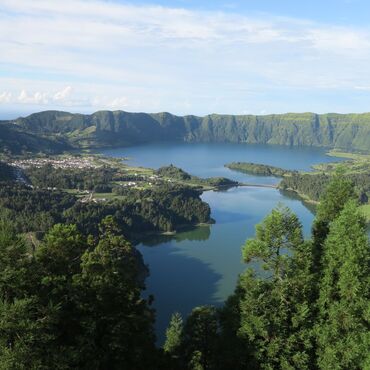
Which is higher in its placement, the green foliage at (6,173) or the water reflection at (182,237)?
the green foliage at (6,173)

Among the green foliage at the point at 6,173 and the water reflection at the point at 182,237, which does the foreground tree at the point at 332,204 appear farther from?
the green foliage at the point at 6,173

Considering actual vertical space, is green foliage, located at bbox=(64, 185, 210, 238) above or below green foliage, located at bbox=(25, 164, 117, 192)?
below

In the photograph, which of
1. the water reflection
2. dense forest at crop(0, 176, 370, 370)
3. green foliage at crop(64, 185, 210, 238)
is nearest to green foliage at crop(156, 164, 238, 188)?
green foliage at crop(64, 185, 210, 238)

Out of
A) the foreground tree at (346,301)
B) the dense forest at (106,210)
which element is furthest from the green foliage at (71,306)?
the dense forest at (106,210)

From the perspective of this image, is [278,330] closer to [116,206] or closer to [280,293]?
[280,293]

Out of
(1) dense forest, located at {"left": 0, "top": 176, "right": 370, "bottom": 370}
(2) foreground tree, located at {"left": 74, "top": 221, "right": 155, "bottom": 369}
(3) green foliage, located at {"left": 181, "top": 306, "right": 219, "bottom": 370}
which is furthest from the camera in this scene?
(3) green foliage, located at {"left": 181, "top": 306, "right": 219, "bottom": 370}

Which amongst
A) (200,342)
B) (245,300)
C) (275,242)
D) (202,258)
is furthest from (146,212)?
(275,242)

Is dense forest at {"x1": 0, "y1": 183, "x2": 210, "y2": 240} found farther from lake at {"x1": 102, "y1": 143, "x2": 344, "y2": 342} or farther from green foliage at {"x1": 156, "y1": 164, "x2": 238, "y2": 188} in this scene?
green foliage at {"x1": 156, "y1": 164, "x2": 238, "y2": 188}
